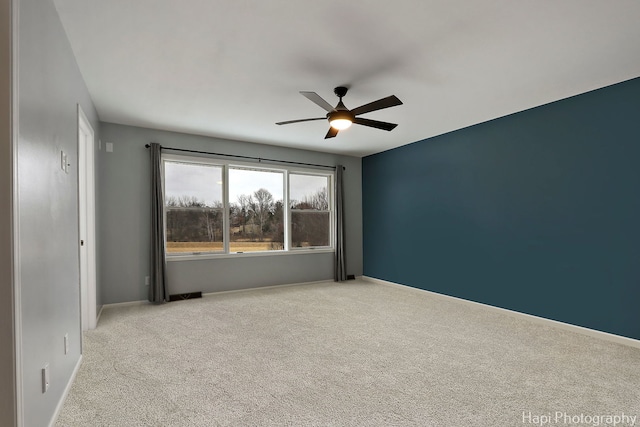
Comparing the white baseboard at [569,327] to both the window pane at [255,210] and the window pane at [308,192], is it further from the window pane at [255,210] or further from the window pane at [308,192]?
the window pane at [255,210]

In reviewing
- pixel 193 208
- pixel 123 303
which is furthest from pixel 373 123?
pixel 123 303

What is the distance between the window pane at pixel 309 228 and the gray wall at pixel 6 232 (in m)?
4.97

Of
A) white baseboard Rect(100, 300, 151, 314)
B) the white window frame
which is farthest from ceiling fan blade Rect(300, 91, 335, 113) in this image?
white baseboard Rect(100, 300, 151, 314)

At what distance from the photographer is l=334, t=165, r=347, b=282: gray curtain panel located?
6594mm

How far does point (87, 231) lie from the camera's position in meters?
3.80

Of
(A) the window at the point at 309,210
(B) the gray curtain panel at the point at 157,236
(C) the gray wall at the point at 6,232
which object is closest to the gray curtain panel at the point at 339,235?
(A) the window at the point at 309,210

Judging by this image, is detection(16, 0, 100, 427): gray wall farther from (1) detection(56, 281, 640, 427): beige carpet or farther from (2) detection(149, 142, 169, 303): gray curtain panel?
(2) detection(149, 142, 169, 303): gray curtain panel

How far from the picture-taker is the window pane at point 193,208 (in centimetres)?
522

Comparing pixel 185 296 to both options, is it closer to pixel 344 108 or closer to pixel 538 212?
pixel 344 108

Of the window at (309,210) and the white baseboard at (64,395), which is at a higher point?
the window at (309,210)

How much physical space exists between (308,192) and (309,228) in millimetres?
704

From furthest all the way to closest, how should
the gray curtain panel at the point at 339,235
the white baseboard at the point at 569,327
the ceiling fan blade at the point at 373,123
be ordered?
the gray curtain panel at the point at 339,235 → the ceiling fan blade at the point at 373,123 → the white baseboard at the point at 569,327

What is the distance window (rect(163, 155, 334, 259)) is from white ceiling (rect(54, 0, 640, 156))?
4.18 feet

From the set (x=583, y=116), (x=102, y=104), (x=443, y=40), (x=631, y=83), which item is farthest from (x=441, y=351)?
(x=102, y=104)
